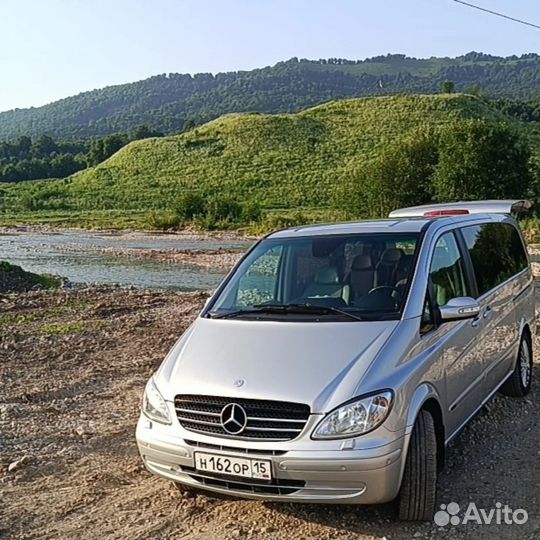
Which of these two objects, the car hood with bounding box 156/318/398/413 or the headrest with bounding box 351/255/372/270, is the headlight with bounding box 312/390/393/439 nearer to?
the car hood with bounding box 156/318/398/413

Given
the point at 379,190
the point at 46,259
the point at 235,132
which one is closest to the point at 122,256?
the point at 46,259

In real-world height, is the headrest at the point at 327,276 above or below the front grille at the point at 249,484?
above

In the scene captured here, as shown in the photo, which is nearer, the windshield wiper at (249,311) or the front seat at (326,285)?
the windshield wiper at (249,311)

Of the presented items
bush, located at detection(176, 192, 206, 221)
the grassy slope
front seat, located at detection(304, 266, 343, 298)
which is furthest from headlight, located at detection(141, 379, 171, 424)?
the grassy slope

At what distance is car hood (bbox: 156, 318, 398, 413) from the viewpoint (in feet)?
13.9

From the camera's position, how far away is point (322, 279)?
18.4 feet

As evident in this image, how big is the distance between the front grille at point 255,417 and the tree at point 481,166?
44.8m

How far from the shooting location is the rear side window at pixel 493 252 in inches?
246

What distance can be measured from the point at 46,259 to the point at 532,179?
31.6 meters

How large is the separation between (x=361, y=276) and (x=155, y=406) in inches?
71.6

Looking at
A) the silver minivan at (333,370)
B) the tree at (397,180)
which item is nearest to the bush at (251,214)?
the tree at (397,180)

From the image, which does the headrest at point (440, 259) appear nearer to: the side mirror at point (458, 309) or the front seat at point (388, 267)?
the front seat at point (388, 267)

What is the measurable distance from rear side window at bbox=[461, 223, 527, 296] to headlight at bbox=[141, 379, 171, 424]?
2.88 m

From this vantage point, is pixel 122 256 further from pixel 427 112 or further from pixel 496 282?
pixel 427 112
